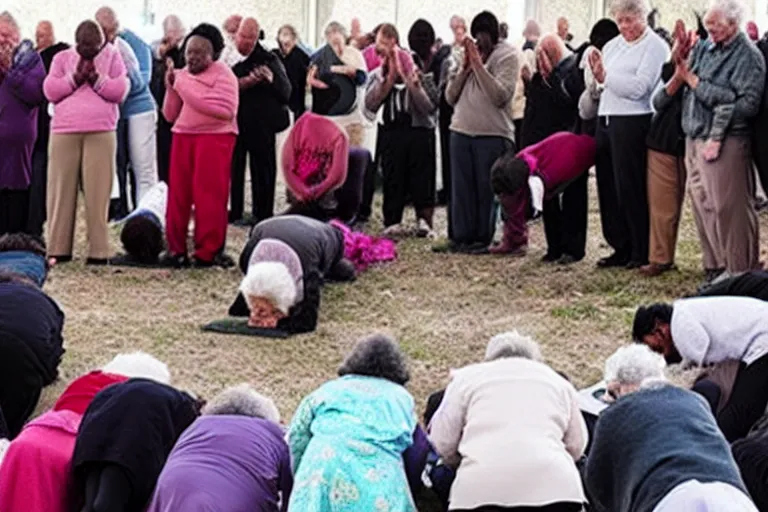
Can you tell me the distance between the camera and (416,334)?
664 centimetres

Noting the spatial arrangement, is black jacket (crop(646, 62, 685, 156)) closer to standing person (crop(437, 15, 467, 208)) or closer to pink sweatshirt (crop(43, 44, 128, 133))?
standing person (crop(437, 15, 467, 208))

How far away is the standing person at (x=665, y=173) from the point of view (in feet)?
24.1

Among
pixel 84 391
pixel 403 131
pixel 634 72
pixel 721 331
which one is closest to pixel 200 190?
pixel 403 131

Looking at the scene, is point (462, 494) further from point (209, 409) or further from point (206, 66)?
point (206, 66)

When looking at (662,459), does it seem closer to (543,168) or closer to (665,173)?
(665,173)

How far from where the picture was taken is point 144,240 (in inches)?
324

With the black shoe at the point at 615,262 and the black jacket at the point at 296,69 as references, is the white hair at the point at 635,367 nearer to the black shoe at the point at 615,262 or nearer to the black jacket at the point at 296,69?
the black shoe at the point at 615,262

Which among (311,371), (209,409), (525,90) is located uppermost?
(525,90)

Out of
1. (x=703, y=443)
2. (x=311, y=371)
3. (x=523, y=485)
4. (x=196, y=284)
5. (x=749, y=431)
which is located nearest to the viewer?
(x=703, y=443)

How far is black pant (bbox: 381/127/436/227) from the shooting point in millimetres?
9211

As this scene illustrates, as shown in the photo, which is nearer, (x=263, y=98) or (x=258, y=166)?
(x=263, y=98)

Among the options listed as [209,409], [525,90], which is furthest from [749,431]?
[525,90]

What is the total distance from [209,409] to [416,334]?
9.22 ft

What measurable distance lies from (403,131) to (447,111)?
84 centimetres
